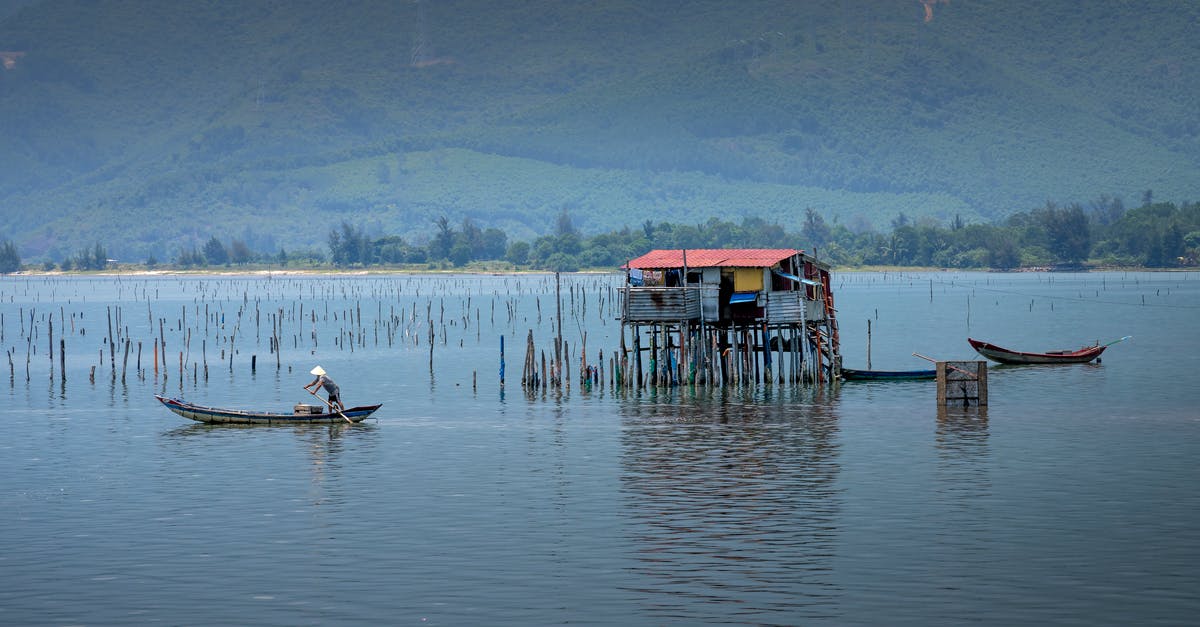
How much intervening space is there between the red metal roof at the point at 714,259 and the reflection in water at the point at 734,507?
688 centimetres

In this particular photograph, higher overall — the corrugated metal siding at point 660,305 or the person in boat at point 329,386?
the corrugated metal siding at point 660,305

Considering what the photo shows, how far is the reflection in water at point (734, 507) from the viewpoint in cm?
3040

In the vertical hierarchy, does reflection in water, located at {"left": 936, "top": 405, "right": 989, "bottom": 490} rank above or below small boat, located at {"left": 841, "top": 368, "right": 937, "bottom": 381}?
below

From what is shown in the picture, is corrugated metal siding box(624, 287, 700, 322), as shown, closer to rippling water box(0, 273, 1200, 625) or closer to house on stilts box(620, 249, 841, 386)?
house on stilts box(620, 249, 841, 386)

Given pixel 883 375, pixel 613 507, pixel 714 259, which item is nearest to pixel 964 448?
pixel 613 507

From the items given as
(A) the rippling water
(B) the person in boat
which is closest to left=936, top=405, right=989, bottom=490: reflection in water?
(A) the rippling water

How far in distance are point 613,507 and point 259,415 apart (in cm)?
2327

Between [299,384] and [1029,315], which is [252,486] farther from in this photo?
[1029,315]

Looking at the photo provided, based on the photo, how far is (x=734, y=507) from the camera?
131 feet

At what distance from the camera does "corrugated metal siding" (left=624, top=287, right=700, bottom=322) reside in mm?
67000

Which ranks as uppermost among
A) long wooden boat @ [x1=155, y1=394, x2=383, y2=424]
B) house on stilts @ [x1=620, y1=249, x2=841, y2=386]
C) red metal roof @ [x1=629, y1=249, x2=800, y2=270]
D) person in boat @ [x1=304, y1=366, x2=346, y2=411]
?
red metal roof @ [x1=629, y1=249, x2=800, y2=270]

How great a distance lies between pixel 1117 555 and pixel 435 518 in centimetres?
1695

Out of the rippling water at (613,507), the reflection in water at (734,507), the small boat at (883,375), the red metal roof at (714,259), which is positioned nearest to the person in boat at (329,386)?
the rippling water at (613,507)

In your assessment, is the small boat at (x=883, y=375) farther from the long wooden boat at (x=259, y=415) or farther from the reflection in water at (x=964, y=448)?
the long wooden boat at (x=259, y=415)
